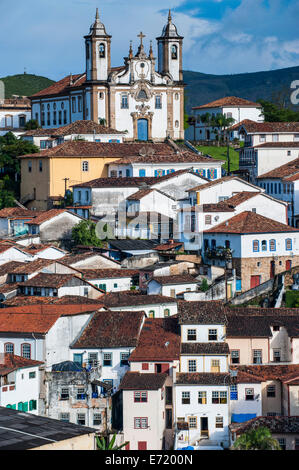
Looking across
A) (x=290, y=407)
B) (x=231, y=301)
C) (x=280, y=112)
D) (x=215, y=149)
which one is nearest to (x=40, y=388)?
(x=290, y=407)

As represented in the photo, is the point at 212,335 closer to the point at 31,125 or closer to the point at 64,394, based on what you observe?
the point at 64,394

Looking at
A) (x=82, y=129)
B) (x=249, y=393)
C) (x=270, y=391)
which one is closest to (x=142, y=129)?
(x=82, y=129)

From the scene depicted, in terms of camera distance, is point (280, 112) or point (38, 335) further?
point (280, 112)

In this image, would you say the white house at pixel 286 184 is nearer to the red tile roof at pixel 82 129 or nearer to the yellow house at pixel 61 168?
the yellow house at pixel 61 168

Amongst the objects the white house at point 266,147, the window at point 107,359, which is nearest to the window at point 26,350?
the window at point 107,359

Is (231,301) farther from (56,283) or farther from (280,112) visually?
(280,112)

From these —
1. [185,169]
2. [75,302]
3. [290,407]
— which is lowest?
[290,407]
